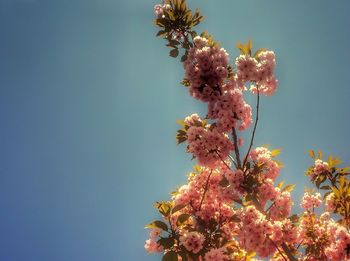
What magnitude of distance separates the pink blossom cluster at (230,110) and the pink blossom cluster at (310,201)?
3.50m

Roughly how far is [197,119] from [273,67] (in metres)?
2.18

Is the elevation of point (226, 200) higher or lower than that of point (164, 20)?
lower

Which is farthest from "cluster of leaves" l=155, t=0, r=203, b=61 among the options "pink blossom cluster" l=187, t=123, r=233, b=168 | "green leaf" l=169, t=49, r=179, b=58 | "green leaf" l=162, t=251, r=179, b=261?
"green leaf" l=162, t=251, r=179, b=261

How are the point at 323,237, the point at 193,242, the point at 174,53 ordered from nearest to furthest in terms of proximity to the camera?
the point at 193,242 < the point at 323,237 < the point at 174,53

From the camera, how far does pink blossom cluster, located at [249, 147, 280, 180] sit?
6648 millimetres

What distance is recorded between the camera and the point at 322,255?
7551mm

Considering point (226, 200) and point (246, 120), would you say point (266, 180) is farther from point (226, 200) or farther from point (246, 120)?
point (246, 120)

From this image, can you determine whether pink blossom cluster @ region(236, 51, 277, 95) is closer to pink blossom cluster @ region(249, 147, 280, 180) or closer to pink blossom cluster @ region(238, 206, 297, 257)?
pink blossom cluster @ region(249, 147, 280, 180)

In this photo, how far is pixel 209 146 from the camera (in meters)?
6.70

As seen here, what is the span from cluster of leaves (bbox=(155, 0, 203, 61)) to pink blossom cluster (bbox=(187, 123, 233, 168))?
2.48 meters

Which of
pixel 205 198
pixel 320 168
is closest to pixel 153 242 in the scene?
pixel 205 198

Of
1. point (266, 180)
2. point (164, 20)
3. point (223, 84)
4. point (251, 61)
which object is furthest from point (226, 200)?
point (164, 20)

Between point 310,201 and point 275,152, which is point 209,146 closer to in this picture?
point 275,152

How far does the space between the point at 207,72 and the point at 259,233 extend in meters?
3.67
